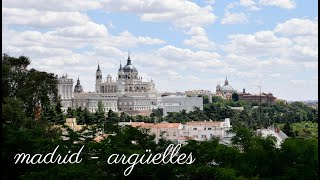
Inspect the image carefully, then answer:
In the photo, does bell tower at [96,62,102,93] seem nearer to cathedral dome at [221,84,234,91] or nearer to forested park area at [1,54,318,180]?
cathedral dome at [221,84,234,91]

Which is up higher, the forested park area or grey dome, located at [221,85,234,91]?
grey dome, located at [221,85,234,91]

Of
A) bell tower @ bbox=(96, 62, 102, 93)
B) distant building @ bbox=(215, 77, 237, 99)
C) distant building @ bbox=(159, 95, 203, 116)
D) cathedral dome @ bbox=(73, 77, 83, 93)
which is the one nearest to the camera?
distant building @ bbox=(159, 95, 203, 116)

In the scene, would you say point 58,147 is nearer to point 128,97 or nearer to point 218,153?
point 218,153

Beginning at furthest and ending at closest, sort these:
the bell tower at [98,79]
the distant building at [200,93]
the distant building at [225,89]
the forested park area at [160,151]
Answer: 1. the distant building at [225,89]
2. the distant building at [200,93]
3. the bell tower at [98,79]
4. the forested park area at [160,151]

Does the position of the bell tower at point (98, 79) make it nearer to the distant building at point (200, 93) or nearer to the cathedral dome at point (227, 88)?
the distant building at point (200, 93)

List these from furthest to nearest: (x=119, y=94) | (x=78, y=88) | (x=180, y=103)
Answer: (x=78, y=88) → (x=180, y=103) → (x=119, y=94)

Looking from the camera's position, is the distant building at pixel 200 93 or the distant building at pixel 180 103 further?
the distant building at pixel 200 93

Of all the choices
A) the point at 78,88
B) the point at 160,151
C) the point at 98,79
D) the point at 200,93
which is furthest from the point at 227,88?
the point at 160,151

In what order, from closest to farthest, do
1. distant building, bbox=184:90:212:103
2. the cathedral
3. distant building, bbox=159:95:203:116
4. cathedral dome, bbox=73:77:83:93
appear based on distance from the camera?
the cathedral < distant building, bbox=159:95:203:116 < cathedral dome, bbox=73:77:83:93 < distant building, bbox=184:90:212:103

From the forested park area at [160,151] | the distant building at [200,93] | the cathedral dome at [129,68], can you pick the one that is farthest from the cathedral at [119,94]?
the forested park area at [160,151]

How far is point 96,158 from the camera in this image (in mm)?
13352

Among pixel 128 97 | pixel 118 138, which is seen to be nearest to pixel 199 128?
pixel 118 138

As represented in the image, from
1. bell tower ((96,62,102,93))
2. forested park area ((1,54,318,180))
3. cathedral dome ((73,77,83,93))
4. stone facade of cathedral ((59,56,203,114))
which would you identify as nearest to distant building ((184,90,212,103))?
stone facade of cathedral ((59,56,203,114))

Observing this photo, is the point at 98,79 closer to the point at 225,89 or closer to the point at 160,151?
the point at 225,89
